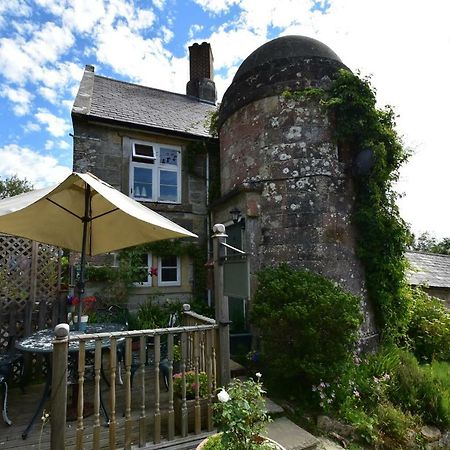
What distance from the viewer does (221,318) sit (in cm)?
313

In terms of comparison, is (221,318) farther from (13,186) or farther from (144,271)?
(13,186)

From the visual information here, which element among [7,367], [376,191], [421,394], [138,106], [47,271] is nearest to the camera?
[7,367]

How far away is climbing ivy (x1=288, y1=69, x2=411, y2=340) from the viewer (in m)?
5.23

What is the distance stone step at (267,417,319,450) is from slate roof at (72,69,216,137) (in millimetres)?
7091

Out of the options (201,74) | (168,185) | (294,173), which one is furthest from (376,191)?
(201,74)

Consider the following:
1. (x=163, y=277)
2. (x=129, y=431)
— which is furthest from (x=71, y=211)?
(x=163, y=277)

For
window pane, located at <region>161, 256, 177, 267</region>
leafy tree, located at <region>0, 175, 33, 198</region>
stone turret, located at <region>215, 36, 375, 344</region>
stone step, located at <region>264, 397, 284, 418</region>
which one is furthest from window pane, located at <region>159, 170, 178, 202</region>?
leafy tree, located at <region>0, 175, 33, 198</region>

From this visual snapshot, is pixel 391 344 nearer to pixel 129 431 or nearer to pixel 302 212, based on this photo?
pixel 302 212

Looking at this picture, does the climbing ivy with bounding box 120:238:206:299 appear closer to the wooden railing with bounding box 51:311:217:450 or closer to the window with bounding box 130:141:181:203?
the window with bounding box 130:141:181:203

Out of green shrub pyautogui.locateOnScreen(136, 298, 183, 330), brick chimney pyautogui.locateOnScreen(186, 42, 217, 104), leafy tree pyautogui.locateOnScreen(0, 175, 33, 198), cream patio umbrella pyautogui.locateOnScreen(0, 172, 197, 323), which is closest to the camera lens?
cream patio umbrella pyautogui.locateOnScreen(0, 172, 197, 323)

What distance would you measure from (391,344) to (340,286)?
163 centimetres

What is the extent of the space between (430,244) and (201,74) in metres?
42.1

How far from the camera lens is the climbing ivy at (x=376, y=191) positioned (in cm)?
523

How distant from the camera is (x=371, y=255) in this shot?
525cm
